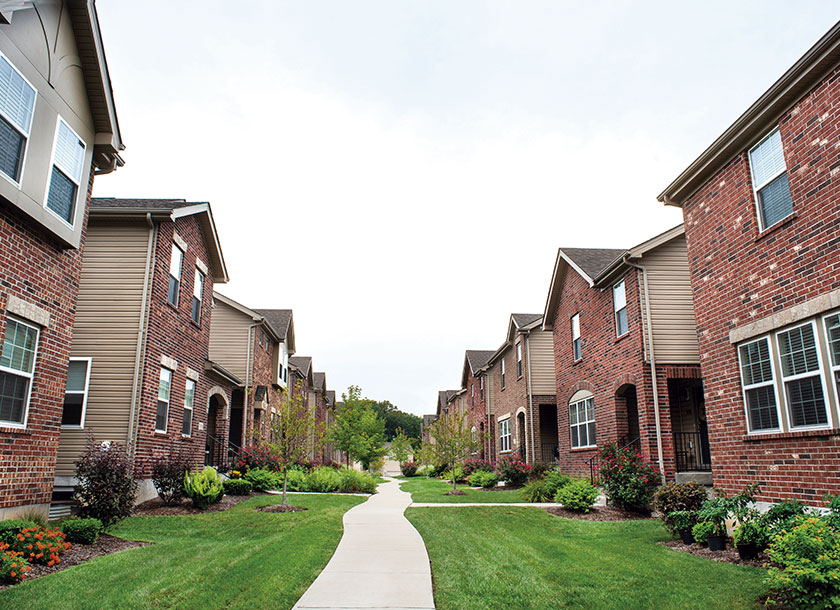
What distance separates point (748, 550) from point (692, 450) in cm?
934

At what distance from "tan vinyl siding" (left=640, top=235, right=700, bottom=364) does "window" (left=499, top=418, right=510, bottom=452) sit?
48.8 ft

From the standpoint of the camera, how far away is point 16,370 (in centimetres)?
859

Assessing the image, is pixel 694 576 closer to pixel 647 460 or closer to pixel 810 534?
pixel 810 534

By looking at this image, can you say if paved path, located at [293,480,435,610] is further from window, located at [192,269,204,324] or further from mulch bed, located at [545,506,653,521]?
window, located at [192,269,204,324]

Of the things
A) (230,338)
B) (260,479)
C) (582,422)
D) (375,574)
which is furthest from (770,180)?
(230,338)

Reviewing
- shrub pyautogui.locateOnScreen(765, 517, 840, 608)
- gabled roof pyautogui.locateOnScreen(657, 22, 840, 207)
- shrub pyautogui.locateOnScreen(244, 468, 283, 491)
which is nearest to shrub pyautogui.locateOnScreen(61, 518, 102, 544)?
shrub pyautogui.locateOnScreen(765, 517, 840, 608)

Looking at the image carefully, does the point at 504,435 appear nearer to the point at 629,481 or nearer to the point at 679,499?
the point at 629,481

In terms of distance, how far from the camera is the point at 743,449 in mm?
9859

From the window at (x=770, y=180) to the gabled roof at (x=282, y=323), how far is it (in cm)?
2243

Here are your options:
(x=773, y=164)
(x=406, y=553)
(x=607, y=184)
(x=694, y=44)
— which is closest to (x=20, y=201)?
(x=406, y=553)

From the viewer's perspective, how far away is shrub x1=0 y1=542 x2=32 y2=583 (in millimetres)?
6406

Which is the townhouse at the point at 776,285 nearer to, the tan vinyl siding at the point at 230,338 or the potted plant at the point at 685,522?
the potted plant at the point at 685,522

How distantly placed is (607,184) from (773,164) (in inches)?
326

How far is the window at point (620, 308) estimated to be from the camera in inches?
634
